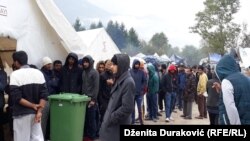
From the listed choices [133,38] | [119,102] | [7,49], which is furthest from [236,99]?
[133,38]

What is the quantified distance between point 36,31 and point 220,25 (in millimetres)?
36503

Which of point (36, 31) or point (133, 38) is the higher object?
point (133, 38)

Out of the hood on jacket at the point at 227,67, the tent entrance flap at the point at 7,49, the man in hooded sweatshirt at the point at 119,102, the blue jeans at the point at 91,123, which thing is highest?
the tent entrance flap at the point at 7,49

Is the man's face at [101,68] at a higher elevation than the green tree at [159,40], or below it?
below

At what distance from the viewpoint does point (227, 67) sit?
545 centimetres

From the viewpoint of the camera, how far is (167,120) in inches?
551

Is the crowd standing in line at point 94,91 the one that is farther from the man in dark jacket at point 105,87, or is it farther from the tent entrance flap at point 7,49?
the tent entrance flap at point 7,49

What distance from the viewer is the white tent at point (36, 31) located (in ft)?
27.2

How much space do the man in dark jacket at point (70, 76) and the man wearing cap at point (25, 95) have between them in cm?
218

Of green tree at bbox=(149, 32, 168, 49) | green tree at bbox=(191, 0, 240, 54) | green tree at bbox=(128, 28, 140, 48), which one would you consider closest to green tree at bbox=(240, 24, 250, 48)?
green tree at bbox=(191, 0, 240, 54)

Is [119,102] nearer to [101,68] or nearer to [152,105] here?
[101,68]

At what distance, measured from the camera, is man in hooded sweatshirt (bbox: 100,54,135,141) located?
5215 mm

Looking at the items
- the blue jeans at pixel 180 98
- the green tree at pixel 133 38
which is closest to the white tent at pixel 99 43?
the blue jeans at pixel 180 98

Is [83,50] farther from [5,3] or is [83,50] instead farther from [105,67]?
[5,3]
